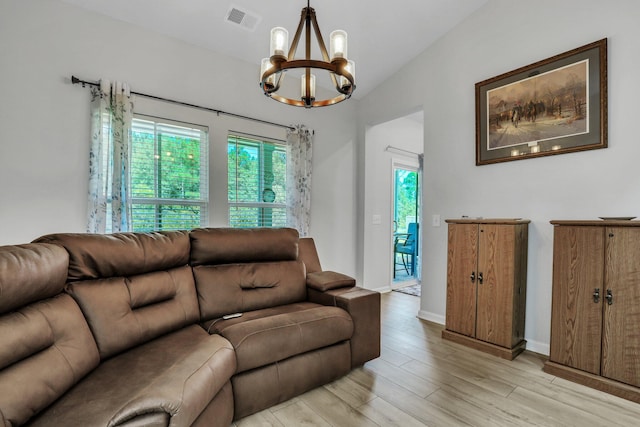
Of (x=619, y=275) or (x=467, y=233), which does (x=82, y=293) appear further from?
(x=619, y=275)

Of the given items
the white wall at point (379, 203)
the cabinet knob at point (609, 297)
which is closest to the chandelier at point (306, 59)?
the cabinet knob at point (609, 297)

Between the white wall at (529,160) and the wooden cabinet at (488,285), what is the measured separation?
23 centimetres

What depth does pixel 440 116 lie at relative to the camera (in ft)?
11.2

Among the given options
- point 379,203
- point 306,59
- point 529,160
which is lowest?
point 379,203

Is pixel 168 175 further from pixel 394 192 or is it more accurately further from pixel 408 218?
pixel 408 218

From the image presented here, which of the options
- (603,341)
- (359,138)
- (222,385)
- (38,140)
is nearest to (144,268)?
(222,385)

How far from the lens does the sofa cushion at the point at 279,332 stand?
1.74 meters

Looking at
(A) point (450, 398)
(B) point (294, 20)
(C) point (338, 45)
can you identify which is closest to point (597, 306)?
(A) point (450, 398)

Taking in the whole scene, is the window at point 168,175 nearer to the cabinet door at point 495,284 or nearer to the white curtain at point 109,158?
the white curtain at point 109,158

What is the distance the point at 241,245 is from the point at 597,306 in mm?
2591

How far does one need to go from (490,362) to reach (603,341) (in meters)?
0.75

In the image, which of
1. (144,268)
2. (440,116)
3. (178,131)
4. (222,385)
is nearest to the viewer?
(222,385)

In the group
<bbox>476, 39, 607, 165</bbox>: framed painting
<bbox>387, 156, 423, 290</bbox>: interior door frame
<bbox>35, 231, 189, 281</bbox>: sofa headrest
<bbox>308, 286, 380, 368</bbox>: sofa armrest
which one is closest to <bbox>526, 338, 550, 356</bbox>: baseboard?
<bbox>308, 286, 380, 368</bbox>: sofa armrest

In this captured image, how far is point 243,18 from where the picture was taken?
289 cm
